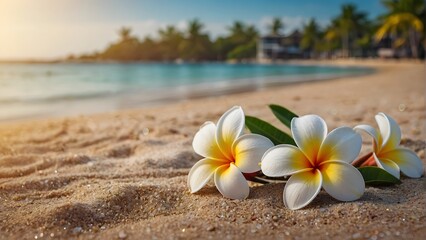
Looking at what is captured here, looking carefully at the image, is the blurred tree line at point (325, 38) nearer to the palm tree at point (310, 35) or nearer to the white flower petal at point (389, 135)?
the palm tree at point (310, 35)

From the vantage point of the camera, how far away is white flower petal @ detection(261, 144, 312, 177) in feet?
4.71

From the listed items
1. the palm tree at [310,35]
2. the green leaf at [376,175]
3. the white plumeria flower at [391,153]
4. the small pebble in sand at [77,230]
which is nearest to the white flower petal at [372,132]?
the white plumeria flower at [391,153]

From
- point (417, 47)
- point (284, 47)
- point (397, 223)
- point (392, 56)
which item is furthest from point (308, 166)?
point (284, 47)

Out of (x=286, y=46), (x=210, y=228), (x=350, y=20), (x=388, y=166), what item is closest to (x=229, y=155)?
(x=210, y=228)

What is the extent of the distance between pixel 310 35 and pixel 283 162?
68.3 m

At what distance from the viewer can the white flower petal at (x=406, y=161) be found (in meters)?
1.80

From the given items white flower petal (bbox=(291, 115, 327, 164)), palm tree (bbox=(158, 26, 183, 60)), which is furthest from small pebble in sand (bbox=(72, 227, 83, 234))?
palm tree (bbox=(158, 26, 183, 60))

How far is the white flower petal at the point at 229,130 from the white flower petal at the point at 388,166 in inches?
22.7

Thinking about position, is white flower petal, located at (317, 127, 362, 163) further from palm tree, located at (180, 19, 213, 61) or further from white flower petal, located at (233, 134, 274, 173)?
palm tree, located at (180, 19, 213, 61)

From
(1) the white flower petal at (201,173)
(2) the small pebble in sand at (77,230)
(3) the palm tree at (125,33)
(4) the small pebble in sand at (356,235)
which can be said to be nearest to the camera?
(4) the small pebble in sand at (356,235)

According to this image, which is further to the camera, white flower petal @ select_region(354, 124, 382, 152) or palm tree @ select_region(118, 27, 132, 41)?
palm tree @ select_region(118, 27, 132, 41)

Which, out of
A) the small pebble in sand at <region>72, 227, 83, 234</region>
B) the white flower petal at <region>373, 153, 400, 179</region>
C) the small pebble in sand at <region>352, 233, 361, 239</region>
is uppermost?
the white flower petal at <region>373, 153, 400, 179</region>

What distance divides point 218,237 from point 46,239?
0.52 metres

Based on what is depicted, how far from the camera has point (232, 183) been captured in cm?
153
